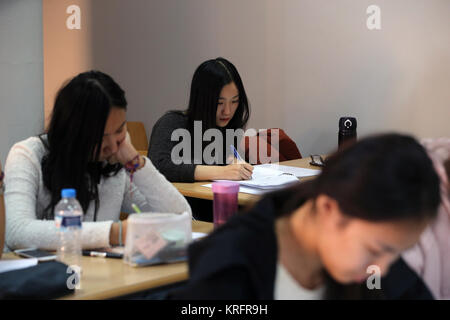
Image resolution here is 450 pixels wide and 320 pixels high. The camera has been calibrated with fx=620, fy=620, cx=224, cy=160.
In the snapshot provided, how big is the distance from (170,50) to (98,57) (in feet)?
3.14

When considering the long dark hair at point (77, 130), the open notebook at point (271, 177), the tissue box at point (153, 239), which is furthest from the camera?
the open notebook at point (271, 177)

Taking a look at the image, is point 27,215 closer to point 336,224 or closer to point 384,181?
point 336,224

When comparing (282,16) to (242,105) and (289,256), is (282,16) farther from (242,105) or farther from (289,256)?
(289,256)

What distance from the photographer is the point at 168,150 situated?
301 cm

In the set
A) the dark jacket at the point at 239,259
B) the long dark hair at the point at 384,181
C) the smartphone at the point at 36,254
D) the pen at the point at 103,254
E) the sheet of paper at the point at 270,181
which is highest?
the long dark hair at the point at 384,181

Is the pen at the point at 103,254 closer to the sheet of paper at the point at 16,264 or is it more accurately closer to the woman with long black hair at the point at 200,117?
the sheet of paper at the point at 16,264

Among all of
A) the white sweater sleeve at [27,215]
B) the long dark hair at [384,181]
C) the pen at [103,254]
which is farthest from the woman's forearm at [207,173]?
the long dark hair at [384,181]

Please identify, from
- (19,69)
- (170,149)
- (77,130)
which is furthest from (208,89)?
(19,69)

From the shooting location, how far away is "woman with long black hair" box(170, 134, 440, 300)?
3.40 ft

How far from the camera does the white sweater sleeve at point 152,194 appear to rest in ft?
7.58

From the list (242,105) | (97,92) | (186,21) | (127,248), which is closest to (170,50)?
(186,21)

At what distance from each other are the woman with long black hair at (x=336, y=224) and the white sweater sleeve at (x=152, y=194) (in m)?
1.13

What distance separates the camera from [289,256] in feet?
4.07

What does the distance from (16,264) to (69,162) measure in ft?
1.46
